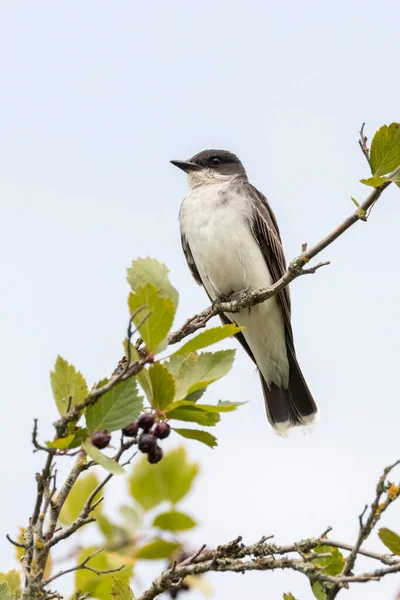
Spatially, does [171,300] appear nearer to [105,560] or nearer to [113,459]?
[113,459]

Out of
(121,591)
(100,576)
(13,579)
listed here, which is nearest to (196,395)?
(100,576)

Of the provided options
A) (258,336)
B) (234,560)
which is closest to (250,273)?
(258,336)

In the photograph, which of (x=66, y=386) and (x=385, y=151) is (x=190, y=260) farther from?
(x=66, y=386)

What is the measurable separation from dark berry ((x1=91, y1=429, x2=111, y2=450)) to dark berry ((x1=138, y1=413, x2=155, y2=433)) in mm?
179

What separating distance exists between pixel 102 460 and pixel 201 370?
468 mm

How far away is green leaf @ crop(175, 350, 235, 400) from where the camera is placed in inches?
106

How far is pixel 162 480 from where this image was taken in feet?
8.73

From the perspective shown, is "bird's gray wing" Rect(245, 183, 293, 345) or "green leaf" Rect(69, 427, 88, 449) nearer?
"green leaf" Rect(69, 427, 88, 449)

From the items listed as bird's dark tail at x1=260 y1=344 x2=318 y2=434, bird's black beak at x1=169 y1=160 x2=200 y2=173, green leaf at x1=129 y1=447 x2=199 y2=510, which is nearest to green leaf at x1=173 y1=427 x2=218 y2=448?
green leaf at x1=129 y1=447 x2=199 y2=510

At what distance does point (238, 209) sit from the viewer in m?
8.53

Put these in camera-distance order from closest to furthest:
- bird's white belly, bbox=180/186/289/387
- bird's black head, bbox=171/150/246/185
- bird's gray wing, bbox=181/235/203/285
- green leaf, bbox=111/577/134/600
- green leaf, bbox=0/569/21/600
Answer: green leaf, bbox=111/577/134/600 < green leaf, bbox=0/569/21/600 < bird's white belly, bbox=180/186/289/387 < bird's gray wing, bbox=181/235/203/285 < bird's black head, bbox=171/150/246/185

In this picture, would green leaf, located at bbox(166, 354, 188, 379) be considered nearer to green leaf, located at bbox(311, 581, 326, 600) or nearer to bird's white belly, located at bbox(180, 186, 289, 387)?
green leaf, located at bbox(311, 581, 326, 600)

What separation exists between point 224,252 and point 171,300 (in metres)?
5.75

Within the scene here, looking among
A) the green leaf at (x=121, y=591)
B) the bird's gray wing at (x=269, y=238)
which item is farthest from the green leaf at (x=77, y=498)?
the bird's gray wing at (x=269, y=238)
